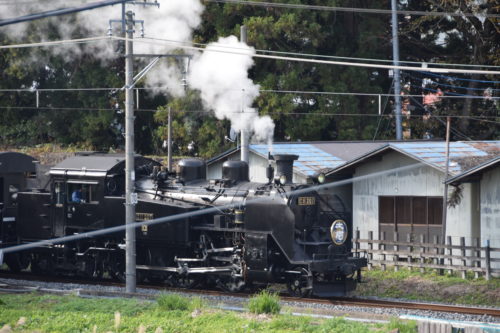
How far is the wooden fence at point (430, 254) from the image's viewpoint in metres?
20.7

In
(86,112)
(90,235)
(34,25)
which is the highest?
(34,25)

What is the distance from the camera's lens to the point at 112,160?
821 inches

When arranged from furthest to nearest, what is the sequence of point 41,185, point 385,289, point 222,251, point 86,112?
1. point 86,112
2. point 41,185
3. point 385,289
4. point 222,251

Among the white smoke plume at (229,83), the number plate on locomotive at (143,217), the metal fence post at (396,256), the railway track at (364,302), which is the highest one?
the white smoke plume at (229,83)

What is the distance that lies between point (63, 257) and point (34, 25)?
20214 millimetres

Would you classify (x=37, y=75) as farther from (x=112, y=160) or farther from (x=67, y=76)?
(x=112, y=160)

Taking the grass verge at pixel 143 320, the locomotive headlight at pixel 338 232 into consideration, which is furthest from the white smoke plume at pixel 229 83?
the grass verge at pixel 143 320

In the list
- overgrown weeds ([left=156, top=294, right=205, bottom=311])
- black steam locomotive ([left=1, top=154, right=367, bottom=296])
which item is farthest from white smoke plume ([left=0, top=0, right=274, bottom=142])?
overgrown weeds ([left=156, top=294, right=205, bottom=311])

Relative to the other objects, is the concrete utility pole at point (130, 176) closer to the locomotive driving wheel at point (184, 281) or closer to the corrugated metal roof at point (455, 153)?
the locomotive driving wheel at point (184, 281)

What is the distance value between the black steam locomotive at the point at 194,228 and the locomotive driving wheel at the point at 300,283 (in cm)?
2

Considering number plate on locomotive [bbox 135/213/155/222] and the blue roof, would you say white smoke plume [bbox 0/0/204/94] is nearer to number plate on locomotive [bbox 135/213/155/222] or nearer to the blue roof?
the blue roof

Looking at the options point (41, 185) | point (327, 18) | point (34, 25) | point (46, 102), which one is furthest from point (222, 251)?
point (46, 102)

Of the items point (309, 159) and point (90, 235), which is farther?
point (309, 159)

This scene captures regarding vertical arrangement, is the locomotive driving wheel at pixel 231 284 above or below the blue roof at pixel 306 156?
below
